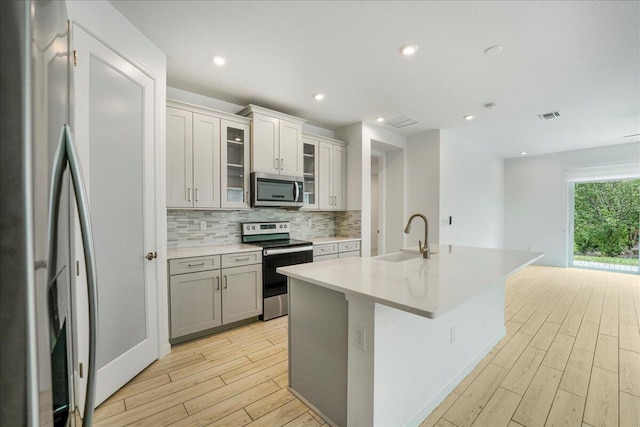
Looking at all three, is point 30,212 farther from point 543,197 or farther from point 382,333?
point 543,197

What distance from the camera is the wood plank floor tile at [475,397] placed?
169 cm

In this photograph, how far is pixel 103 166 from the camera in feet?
5.98

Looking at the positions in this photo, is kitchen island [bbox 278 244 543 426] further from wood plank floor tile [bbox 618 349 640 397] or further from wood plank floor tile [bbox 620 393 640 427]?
wood plank floor tile [bbox 618 349 640 397]

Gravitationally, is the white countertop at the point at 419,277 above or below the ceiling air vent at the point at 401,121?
below

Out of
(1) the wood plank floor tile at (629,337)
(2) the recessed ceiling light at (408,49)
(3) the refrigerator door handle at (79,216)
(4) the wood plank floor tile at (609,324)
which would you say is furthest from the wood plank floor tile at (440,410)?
Result: (2) the recessed ceiling light at (408,49)

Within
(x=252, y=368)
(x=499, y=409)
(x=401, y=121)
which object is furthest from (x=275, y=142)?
(x=499, y=409)

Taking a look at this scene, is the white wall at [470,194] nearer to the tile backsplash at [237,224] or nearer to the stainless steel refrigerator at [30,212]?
the tile backsplash at [237,224]

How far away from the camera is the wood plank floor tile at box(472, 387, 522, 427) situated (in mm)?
1652

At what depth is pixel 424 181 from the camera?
4.73m

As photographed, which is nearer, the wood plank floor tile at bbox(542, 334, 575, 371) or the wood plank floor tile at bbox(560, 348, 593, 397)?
the wood plank floor tile at bbox(560, 348, 593, 397)

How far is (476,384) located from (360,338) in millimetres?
1307

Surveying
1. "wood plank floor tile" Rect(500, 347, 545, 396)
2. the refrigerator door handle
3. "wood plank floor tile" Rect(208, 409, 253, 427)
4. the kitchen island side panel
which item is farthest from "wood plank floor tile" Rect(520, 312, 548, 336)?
the refrigerator door handle

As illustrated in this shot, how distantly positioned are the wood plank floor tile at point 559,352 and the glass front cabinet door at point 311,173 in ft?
9.94

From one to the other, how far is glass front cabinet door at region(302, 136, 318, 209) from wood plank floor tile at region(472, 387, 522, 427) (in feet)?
9.53
